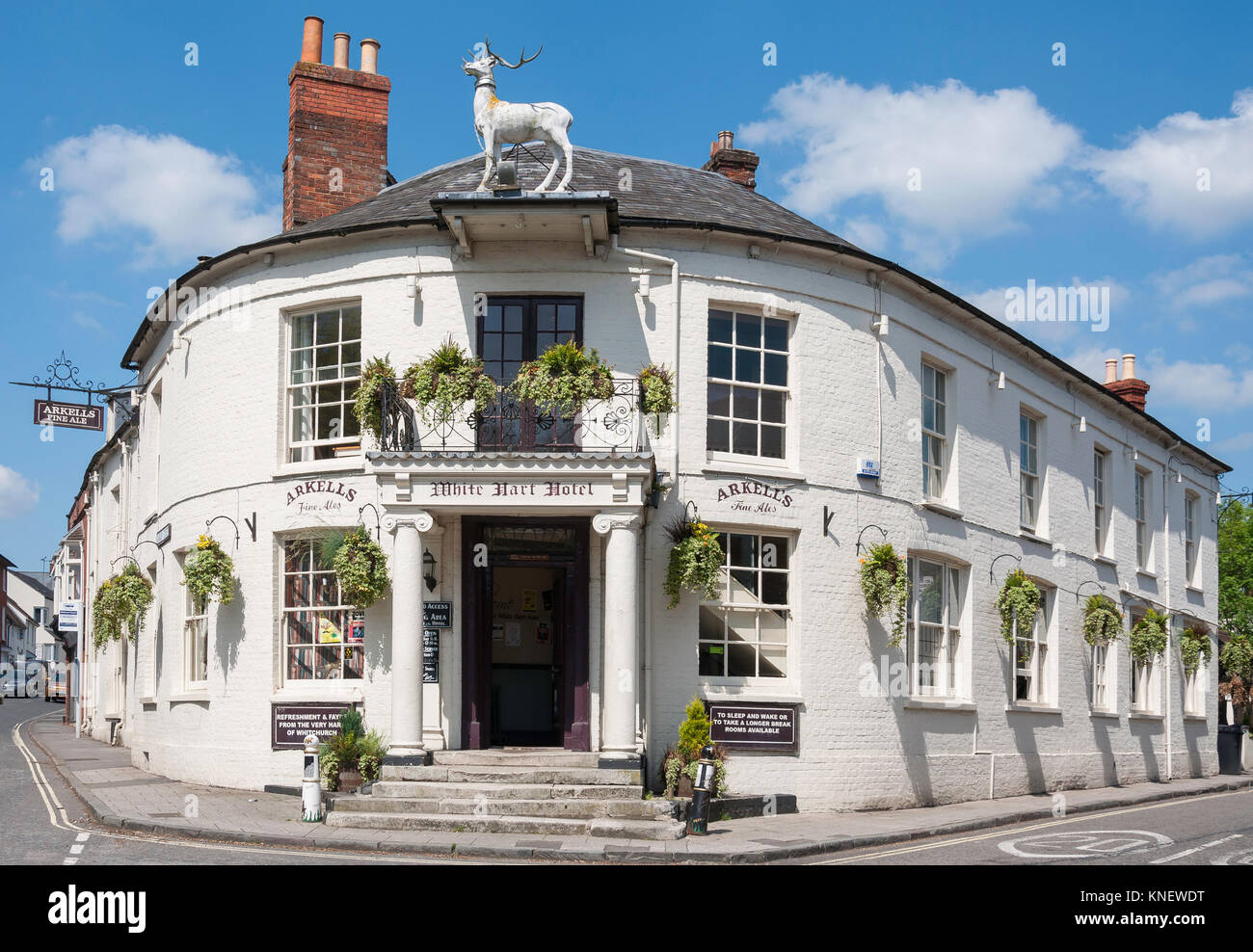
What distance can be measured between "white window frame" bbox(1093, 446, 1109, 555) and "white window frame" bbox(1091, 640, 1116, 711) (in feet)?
6.19

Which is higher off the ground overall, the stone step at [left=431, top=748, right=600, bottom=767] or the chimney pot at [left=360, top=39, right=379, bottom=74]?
the chimney pot at [left=360, top=39, right=379, bottom=74]

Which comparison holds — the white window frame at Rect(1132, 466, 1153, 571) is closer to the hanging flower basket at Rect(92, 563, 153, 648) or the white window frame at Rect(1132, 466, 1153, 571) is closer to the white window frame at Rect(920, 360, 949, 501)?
the white window frame at Rect(920, 360, 949, 501)

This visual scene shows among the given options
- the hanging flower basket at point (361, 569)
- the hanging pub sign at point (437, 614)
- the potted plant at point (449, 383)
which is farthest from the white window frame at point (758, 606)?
the hanging flower basket at point (361, 569)

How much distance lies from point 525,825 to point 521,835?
150 millimetres

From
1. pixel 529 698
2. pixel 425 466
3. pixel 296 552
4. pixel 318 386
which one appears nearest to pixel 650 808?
pixel 529 698

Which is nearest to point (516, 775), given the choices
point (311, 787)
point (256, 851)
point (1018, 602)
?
point (311, 787)

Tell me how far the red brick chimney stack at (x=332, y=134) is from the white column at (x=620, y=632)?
8.79 metres

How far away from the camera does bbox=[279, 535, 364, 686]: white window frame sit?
16.8 metres

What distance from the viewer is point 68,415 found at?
25453 mm

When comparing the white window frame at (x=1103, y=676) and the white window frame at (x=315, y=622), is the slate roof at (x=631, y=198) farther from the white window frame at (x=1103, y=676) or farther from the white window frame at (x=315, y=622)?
the white window frame at (x=1103, y=676)

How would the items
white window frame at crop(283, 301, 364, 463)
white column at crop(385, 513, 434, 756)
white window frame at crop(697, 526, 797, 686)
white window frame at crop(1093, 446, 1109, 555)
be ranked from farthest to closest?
1. white window frame at crop(1093, 446, 1109, 555)
2. white window frame at crop(283, 301, 364, 463)
3. white window frame at crop(697, 526, 797, 686)
4. white column at crop(385, 513, 434, 756)

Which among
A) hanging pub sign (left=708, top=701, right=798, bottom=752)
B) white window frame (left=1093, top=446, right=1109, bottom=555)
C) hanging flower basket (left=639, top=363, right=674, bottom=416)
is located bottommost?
hanging pub sign (left=708, top=701, right=798, bottom=752)

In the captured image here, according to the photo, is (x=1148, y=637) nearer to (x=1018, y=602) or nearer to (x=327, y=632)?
(x=1018, y=602)

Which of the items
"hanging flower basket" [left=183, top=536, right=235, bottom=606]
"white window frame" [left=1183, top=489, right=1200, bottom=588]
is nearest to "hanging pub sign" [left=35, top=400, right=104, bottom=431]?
"hanging flower basket" [left=183, top=536, right=235, bottom=606]
